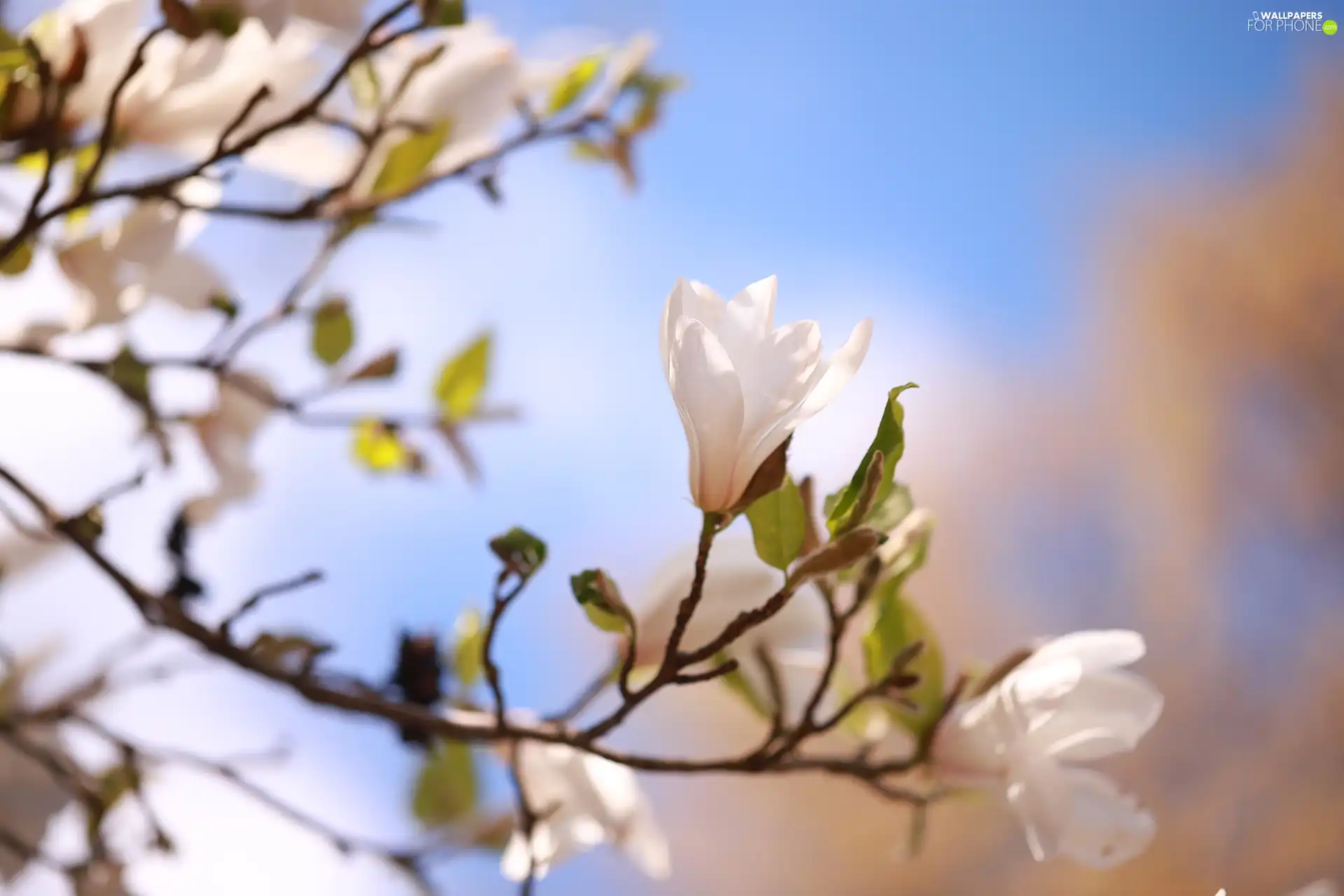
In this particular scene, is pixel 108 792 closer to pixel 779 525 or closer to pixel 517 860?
pixel 517 860

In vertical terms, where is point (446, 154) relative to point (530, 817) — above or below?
above

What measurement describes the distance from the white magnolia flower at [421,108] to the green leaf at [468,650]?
165 mm

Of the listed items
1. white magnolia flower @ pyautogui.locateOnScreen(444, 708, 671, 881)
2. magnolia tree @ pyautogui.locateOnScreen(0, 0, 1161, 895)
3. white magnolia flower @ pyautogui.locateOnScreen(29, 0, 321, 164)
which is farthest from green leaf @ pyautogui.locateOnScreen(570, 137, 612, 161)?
white magnolia flower @ pyautogui.locateOnScreen(444, 708, 671, 881)

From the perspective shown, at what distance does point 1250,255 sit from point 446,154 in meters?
1.34

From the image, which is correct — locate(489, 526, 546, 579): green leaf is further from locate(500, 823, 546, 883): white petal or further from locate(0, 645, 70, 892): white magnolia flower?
locate(0, 645, 70, 892): white magnolia flower

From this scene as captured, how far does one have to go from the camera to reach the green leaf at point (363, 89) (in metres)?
0.37

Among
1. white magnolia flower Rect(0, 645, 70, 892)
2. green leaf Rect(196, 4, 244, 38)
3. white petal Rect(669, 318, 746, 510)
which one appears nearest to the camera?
white petal Rect(669, 318, 746, 510)

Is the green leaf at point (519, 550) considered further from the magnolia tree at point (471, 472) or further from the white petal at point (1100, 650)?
the white petal at point (1100, 650)

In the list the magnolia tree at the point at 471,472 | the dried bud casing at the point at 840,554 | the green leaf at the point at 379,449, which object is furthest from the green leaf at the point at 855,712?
the green leaf at the point at 379,449

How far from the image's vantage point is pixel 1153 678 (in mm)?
1277

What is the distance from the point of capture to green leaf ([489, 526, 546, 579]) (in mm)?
224

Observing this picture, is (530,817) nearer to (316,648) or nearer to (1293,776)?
(316,648)

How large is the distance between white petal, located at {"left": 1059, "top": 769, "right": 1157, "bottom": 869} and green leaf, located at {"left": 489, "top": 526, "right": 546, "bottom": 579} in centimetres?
→ 14

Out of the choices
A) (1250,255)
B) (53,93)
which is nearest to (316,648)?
(53,93)
